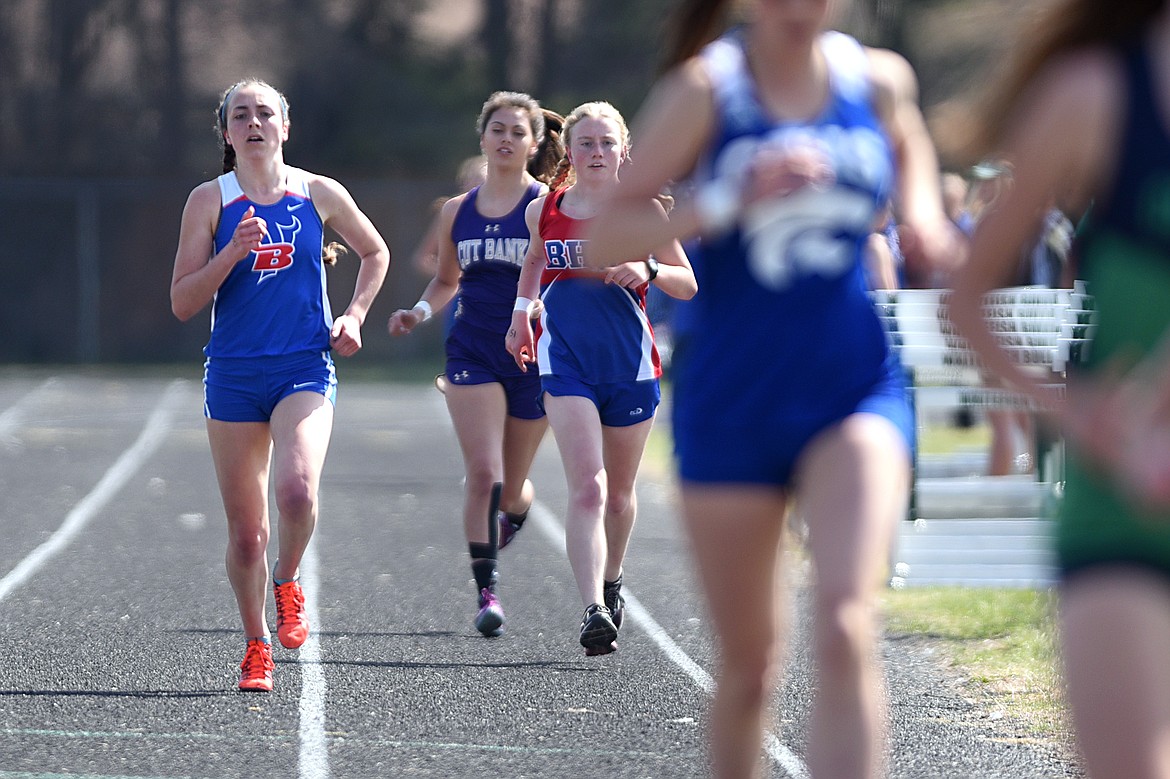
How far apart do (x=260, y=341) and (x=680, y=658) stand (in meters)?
2.18

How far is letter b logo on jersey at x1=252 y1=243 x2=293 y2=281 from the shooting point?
6.33 m

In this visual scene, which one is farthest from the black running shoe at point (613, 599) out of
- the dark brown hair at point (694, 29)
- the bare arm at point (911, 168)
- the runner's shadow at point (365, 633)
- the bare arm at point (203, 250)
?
the dark brown hair at point (694, 29)

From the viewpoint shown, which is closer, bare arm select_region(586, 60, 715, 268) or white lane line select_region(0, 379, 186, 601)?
bare arm select_region(586, 60, 715, 268)

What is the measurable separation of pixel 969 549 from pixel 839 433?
269 inches

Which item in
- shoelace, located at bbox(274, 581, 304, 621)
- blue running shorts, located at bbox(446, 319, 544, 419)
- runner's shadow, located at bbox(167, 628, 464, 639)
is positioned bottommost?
runner's shadow, located at bbox(167, 628, 464, 639)

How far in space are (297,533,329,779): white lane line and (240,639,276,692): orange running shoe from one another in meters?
0.14

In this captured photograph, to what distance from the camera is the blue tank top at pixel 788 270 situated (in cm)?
348

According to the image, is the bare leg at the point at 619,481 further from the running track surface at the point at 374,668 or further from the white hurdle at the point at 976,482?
the white hurdle at the point at 976,482

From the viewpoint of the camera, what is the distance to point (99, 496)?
43.7 ft

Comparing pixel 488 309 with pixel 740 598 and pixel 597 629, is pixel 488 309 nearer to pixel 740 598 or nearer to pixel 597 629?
pixel 597 629

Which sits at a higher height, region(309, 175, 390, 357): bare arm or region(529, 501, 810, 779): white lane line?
region(309, 175, 390, 357): bare arm

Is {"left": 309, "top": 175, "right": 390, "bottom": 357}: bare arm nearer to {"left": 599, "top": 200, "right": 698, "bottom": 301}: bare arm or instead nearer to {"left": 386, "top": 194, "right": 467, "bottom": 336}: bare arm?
{"left": 386, "top": 194, "right": 467, "bottom": 336}: bare arm

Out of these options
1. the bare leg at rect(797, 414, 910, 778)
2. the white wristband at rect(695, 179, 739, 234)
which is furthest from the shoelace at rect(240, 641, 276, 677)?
the white wristband at rect(695, 179, 739, 234)

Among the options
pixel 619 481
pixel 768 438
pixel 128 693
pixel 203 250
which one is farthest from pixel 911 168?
pixel 128 693
